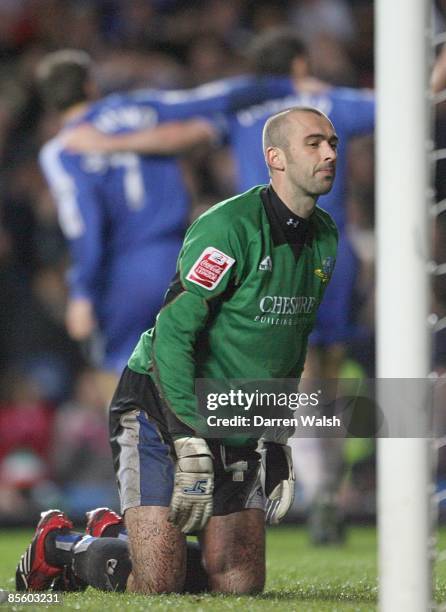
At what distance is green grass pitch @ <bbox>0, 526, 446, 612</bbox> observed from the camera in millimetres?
2742

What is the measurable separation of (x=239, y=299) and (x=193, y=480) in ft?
1.48

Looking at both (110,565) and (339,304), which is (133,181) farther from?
(110,565)

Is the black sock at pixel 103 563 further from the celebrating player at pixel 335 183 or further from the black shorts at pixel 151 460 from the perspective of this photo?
the celebrating player at pixel 335 183

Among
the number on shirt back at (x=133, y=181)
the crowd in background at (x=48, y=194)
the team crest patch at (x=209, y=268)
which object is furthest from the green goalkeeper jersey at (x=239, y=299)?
the crowd in background at (x=48, y=194)

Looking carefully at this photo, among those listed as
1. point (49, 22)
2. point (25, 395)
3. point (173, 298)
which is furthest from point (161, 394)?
point (49, 22)

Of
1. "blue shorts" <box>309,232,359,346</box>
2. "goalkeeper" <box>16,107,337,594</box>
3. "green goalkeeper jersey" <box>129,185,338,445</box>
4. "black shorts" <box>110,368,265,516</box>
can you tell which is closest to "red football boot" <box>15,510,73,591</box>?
"goalkeeper" <box>16,107,337,594</box>

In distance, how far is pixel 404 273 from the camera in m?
2.27

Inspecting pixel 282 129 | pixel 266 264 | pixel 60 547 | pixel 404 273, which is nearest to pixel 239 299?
pixel 266 264

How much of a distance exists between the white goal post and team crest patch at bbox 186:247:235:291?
589 mm

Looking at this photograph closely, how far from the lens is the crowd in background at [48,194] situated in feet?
22.8

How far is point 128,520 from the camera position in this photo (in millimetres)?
3109

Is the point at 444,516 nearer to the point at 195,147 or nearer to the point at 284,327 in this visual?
the point at 195,147

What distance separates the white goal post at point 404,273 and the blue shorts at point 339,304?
10.5ft

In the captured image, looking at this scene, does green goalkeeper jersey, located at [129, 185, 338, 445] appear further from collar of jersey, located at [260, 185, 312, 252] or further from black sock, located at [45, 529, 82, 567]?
black sock, located at [45, 529, 82, 567]
